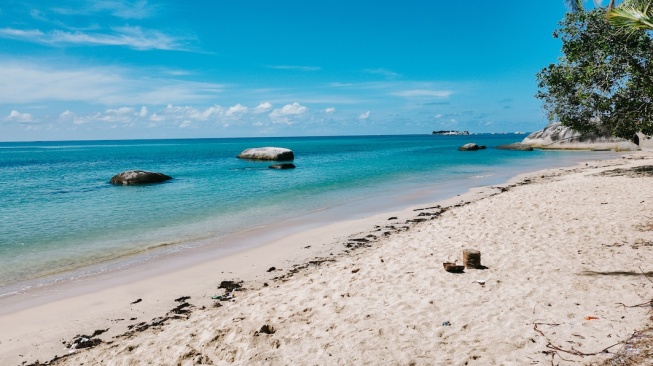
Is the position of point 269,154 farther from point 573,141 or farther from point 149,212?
point 573,141

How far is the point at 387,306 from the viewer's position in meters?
6.60

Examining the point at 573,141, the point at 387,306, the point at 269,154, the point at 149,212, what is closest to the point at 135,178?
the point at 149,212

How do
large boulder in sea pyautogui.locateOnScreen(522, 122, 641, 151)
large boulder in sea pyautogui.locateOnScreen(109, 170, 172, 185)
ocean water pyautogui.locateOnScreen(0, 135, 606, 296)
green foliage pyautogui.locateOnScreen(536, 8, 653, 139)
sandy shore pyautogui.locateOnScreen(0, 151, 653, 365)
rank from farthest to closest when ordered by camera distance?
large boulder in sea pyautogui.locateOnScreen(522, 122, 641, 151)
large boulder in sea pyautogui.locateOnScreen(109, 170, 172, 185)
green foliage pyautogui.locateOnScreen(536, 8, 653, 139)
ocean water pyautogui.locateOnScreen(0, 135, 606, 296)
sandy shore pyautogui.locateOnScreen(0, 151, 653, 365)

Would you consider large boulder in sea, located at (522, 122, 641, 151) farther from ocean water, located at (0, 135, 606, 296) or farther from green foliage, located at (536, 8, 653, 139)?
ocean water, located at (0, 135, 606, 296)

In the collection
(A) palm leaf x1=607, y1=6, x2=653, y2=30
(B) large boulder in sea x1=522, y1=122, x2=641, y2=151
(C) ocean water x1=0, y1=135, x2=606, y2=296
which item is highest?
(A) palm leaf x1=607, y1=6, x2=653, y2=30

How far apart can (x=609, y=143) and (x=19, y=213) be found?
75.0m

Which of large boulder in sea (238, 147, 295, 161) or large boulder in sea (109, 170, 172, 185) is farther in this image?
large boulder in sea (238, 147, 295, 161)

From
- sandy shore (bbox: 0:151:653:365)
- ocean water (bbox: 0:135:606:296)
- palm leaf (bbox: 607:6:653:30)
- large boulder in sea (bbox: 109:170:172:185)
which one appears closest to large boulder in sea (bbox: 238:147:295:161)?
ocean water (bbox: 0:135:606:296)

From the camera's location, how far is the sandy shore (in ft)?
17.2

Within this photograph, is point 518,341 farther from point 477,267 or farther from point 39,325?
point 39,325

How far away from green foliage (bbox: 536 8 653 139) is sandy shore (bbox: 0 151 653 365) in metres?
9.20

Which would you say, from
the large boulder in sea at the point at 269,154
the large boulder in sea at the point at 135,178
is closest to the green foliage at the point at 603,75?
the large boulder in sea at the point at 135,178

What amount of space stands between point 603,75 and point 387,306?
18650 millimetres

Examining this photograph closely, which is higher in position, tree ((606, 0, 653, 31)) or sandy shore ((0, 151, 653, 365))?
tree ((606, 0, 653, 31))
